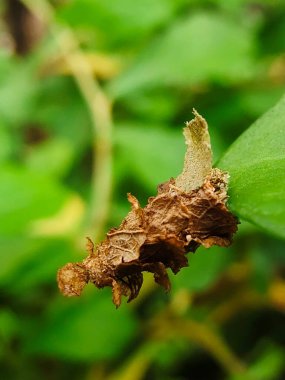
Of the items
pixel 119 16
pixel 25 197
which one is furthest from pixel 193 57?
pixel 25 197

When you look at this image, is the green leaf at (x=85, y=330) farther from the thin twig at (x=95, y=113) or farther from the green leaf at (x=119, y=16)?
the green leaf at (x=119, y=16)

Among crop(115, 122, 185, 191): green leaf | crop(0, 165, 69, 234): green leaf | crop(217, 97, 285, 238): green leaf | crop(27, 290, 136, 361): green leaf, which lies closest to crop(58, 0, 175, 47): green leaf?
crop(115, 122, 185, 191): green leaf

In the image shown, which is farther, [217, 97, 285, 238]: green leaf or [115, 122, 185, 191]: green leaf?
[115, 122, 185, 191]: green leaf

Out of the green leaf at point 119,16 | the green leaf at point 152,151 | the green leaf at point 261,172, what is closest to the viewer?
the green leaf at point 261,172

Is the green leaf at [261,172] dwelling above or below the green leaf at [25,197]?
below

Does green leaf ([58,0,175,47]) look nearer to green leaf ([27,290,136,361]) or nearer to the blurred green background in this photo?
the blurred green background

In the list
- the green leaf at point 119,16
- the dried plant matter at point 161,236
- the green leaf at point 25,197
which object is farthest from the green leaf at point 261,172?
the green leaf at point 119,16

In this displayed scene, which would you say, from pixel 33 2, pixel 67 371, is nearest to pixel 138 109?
pixel 33 2

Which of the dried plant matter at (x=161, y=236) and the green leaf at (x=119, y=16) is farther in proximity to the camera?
the green leaf at (x=119, y=16)
